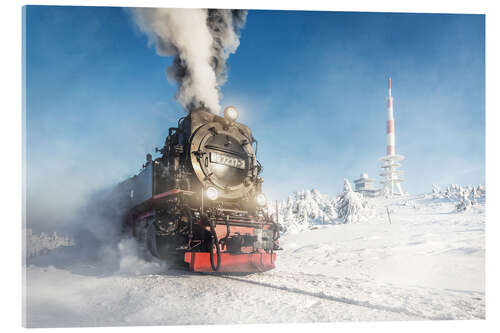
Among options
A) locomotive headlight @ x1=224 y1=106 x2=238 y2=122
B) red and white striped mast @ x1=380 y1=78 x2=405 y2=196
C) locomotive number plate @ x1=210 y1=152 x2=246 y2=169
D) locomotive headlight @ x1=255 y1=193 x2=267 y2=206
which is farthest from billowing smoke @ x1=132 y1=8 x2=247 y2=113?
red and white striped mast @ x1=380 y1=78 x2=405 y2=196

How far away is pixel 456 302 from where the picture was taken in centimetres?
353

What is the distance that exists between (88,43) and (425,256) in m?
7.10

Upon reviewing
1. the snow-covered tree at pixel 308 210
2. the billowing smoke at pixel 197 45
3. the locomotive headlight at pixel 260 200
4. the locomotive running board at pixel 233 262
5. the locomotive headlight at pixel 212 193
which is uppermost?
the billowing smoke at pixel 197 45

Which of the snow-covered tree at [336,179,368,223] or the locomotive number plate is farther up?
the locomotive number plate

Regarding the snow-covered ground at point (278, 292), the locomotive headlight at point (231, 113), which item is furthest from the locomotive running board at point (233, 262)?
the locomotive headlight at point (231, 113)

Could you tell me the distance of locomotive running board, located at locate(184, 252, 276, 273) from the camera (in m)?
4.59

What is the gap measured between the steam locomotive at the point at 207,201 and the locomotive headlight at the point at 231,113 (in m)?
0.02

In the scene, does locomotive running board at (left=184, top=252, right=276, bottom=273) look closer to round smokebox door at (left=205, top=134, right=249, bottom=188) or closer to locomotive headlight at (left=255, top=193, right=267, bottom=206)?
locomotive headlight at (left=255, top=193, right=267, bottom=206)

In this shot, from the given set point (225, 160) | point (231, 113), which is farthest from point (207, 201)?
point (231, 113)

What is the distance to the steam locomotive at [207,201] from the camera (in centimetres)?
491

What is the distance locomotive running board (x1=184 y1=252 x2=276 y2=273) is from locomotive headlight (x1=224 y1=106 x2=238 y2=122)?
257 cm

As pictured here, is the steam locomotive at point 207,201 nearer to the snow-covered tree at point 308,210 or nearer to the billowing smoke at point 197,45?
the billowing smoke at point 197,45

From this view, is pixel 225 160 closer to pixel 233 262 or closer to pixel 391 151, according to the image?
pixel 233 262

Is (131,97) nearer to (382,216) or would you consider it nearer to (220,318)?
(220,318)
